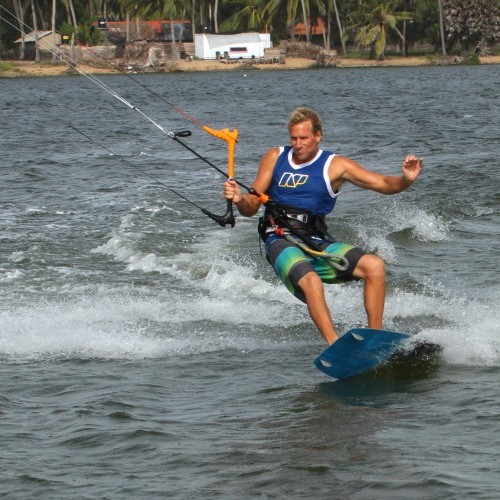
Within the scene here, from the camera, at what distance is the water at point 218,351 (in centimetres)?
651

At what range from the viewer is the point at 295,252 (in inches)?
324

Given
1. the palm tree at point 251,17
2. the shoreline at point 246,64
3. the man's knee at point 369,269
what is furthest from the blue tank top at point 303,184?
the palm tree at point 251,17

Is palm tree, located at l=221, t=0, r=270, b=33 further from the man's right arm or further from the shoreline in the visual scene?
the man's right arm

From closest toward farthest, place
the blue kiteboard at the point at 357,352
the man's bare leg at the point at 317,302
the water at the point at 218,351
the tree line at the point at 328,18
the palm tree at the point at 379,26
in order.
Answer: the water at the point at 218,351 → the blue kiteboard at the point at 357,352 → the man's bare leg at the point at 317,302 → the palm tree at the point at 379,26 → the tree line at the point at 328,18

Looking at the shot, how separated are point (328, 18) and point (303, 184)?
328 ft

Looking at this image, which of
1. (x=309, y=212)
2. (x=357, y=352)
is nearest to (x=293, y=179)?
(x=309, y=212)

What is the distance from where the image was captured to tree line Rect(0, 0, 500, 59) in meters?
99.1

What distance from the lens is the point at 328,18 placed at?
106 meters

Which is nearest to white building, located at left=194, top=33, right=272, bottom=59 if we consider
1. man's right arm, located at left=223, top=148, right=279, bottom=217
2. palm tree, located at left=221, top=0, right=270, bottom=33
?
palm tree, located at left=221, top=0, right=270, bottom=33

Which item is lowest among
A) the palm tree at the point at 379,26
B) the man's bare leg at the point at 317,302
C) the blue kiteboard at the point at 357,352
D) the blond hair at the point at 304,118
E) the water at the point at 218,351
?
the water at the point at 218,351

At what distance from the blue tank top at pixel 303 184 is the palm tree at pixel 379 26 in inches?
3626

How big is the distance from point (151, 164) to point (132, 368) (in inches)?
635

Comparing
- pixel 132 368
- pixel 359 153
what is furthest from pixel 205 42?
pixel 132 368

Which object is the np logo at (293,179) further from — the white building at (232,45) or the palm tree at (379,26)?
the white building at (232,45)
